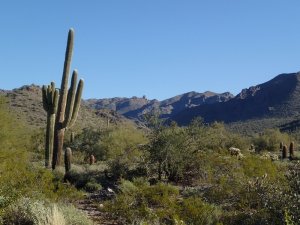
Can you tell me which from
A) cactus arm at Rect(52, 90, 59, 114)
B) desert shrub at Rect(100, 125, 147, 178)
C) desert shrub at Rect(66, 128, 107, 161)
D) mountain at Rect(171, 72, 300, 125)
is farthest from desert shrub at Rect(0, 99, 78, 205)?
mountain at Rect(171, 72, 300, 125)

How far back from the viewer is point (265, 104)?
10388 centimetres

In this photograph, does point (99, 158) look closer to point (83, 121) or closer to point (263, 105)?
point (83, 121)

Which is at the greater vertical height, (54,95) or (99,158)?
(54,95)

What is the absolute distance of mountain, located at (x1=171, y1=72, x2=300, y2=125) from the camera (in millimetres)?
94938

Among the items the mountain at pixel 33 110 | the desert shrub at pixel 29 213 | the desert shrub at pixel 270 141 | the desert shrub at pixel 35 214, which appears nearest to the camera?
the desert shrub at pixel 29 213

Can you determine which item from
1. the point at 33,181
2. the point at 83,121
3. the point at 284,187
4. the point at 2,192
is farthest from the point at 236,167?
the point at 83,121

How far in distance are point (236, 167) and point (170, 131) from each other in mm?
4426

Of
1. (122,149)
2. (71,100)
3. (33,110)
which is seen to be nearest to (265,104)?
(33,110)

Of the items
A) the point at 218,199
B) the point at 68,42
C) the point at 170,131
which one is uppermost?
the point at 68,42

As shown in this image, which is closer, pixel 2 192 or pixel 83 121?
pixel 2 192

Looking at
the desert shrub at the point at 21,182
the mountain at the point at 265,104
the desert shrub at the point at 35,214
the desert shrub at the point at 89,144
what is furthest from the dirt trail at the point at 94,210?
the mountain at the point at 265,104

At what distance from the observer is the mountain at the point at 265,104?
94938mm

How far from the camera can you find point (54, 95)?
2452 cm

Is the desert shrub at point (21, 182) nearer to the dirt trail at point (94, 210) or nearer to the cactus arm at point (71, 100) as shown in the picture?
the dirt trail at point (94, 210)
